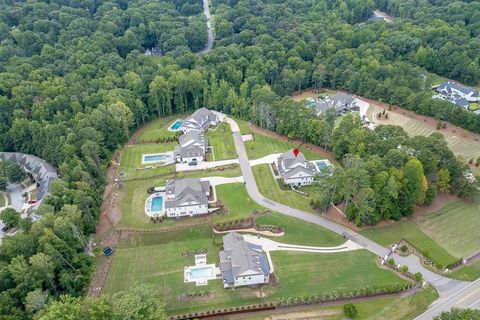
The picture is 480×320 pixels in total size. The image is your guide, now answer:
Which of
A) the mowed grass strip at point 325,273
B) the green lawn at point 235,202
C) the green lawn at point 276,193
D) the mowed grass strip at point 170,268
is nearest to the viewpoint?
the mowed grass strip at point 170,268

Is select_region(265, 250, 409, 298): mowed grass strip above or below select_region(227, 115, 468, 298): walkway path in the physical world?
below

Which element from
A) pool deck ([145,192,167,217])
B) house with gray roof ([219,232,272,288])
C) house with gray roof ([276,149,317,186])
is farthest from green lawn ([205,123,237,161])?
house with gray roof ([219,232,272,288])

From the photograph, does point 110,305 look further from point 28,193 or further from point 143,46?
point 143,46

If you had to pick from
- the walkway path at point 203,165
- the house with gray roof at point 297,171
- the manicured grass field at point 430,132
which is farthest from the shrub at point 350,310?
the manicured grass field at point 430,132

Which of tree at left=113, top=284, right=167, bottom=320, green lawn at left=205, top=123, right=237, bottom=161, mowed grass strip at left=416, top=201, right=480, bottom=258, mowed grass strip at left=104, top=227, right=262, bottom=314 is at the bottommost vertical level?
mowed grass strip at left=104, top=227, right=262, bottom=314

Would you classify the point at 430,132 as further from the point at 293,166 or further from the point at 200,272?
the point at 200,272

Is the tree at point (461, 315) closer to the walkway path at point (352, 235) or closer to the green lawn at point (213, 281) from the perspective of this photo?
the walkway path at point (352, 235)

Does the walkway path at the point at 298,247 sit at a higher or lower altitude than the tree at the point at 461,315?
lower

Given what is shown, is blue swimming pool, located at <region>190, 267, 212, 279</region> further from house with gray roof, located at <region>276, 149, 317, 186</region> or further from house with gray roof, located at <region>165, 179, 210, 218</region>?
house with gray roof, located at <region>276, 149, 317, 186</region>
